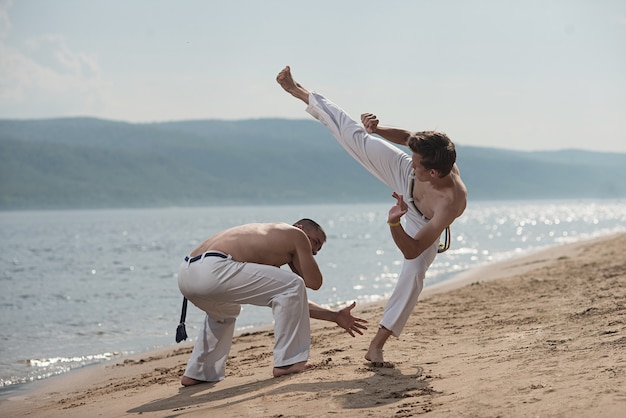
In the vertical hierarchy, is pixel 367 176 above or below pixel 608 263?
above

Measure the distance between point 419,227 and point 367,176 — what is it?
19123cm

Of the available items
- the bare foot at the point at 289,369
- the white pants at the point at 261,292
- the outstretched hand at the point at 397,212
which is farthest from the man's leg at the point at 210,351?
the outstretched hand at the point at 397,212

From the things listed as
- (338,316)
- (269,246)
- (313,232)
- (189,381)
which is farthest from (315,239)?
(189,381)

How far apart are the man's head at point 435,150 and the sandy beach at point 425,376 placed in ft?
4.09

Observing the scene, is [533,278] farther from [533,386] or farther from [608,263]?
[533,386]

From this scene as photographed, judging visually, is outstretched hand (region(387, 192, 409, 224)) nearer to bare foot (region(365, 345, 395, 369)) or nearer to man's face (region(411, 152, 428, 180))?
man's face (region(411, 152, 428, 180))

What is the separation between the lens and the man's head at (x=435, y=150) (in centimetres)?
526

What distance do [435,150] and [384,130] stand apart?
0.77 meters

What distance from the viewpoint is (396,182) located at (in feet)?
19.2

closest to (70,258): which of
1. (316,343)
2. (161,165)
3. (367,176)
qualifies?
(316,343)

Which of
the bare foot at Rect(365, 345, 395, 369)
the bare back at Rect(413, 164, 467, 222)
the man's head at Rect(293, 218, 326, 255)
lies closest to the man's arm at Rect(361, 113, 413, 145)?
the bare back at Rect(413, 164, 467, 222)

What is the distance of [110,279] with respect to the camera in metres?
21.9

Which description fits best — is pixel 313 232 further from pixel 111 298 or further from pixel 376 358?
pixel 111 298

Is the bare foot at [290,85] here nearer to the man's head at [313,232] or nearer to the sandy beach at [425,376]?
the man's head at [313,232]
